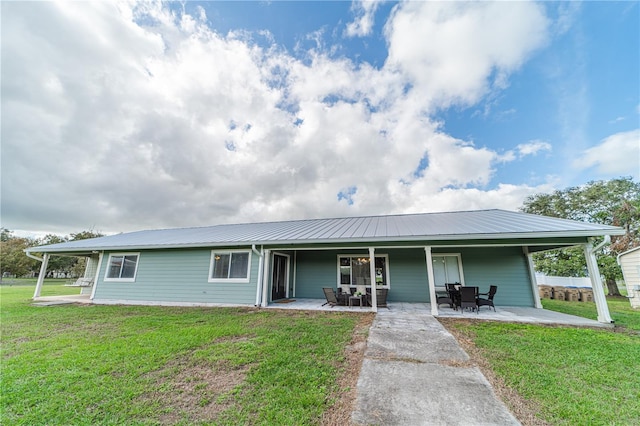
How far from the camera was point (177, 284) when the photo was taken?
9672mm

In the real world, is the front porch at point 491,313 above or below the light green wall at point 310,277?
below

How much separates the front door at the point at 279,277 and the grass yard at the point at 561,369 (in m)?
6.43

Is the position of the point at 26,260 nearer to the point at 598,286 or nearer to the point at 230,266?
the point at 230,266

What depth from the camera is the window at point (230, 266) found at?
9.12 meters

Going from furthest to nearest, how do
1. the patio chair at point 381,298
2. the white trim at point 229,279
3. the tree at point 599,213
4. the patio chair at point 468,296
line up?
the tree at point 599,213, the white trim at point 229,279, the patio chair at point 381,298, the patio chair at point 468,296

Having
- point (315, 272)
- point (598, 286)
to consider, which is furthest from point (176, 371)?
point (598, 286)

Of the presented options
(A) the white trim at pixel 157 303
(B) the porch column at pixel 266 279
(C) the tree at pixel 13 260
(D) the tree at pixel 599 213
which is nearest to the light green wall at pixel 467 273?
(B) the porch column at pixel 266 279

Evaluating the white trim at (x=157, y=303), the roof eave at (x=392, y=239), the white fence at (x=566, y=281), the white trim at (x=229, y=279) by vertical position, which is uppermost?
the roof eave at (x=392, y=239)

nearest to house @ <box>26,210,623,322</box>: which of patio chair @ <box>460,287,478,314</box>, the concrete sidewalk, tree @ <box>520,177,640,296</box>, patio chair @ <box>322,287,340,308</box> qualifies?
patio chair @ <box>460,287,478,314</box>

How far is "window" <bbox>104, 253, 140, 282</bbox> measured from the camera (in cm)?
1041

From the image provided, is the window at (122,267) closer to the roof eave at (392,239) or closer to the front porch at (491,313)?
the roof eave at (392,239)

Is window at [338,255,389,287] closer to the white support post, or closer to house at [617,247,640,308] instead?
the white support post

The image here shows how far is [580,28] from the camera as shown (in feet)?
27.4

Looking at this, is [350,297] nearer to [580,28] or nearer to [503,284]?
[503,284]
